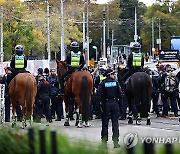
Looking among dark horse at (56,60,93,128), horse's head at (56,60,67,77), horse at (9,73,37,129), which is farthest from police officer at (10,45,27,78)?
horse's head at (56,60,67,77)

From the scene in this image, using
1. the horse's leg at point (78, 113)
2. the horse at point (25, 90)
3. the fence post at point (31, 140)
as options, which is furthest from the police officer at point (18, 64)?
the fence post at point (31, 140)

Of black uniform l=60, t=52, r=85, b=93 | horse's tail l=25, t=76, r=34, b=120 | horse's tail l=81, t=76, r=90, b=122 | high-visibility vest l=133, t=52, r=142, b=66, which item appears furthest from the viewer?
high-visibility vest l=133, t=52, r=142, b=66

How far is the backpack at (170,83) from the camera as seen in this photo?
20.0 metres

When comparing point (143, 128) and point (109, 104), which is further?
point (143, 128)

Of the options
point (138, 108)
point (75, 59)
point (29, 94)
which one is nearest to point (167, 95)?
point (138, 108)

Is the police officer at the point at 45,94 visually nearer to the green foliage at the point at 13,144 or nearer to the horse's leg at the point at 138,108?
the horse's leg at the point at 138,108

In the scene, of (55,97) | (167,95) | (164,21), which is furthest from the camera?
(164,21)

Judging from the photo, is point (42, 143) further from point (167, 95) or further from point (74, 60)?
point (167, 95)

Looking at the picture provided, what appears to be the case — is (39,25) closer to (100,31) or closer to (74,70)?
(100,31)

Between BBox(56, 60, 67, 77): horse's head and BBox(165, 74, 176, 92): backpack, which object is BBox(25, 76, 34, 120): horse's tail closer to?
BBox(56, 60, 67, 77): horse's head

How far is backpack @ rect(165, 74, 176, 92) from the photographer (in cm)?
1995

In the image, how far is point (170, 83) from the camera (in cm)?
1997

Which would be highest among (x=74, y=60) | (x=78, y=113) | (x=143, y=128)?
(x=74, y=60)

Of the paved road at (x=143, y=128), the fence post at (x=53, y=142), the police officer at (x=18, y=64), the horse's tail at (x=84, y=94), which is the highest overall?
the police officer at (x=18, y=64)
